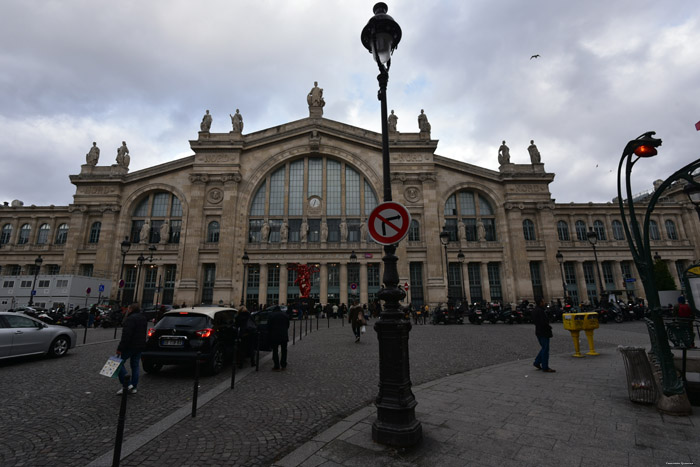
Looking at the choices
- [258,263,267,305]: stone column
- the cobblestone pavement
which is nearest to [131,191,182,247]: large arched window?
[258,263,267,305]: stone column

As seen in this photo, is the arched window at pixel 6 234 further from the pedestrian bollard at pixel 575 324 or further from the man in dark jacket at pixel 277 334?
the pedestrian bollard at pixel 575 324

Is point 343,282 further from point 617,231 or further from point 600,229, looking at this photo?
point 617,231

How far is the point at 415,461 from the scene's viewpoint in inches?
139

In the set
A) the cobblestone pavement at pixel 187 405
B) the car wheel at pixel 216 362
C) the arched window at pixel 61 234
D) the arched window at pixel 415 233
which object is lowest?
the cobblestone pavement at pixel 187 405

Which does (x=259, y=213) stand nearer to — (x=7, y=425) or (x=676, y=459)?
(x=7, y=425)

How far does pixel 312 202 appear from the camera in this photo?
122ft

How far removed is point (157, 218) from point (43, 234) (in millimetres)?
17489

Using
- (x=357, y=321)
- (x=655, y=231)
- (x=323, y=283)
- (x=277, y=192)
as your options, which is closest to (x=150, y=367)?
(x=357, y=321)

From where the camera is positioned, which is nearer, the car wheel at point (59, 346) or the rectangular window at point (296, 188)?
the car wheel at point (59, 346)

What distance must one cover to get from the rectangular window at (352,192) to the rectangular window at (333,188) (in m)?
0.92

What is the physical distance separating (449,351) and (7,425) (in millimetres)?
10826

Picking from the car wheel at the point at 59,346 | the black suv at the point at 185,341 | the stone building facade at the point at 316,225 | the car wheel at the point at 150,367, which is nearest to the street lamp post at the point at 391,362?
the black suv at the point at 185,341

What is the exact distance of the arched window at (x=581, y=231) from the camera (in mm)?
39513

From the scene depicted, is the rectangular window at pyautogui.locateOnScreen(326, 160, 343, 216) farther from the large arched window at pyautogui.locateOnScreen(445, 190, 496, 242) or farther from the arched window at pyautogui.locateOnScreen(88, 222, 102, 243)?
the arched window at pyautogui.locateOnScreen(88, 222, 102, 243)
